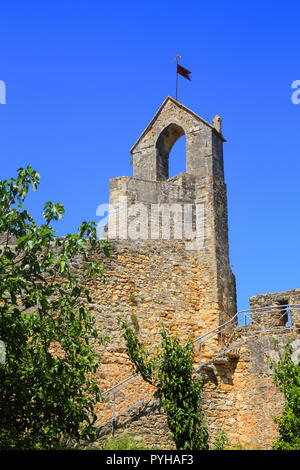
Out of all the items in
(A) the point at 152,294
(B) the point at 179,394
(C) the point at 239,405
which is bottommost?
(C) the point at 239,405

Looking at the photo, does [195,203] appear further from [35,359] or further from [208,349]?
[35,359]

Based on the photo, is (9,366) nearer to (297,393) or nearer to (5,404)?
(5,404)

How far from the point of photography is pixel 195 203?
1923 cm

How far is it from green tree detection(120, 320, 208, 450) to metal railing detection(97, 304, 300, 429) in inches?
44.4

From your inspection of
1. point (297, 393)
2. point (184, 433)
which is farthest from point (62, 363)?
point (297, 393)

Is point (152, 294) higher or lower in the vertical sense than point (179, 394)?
higher

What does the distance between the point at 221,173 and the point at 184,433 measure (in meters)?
9.41

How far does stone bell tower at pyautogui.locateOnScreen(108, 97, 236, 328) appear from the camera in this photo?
59.8 ft

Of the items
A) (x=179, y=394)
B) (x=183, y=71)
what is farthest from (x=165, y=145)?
(x=179, y=394)

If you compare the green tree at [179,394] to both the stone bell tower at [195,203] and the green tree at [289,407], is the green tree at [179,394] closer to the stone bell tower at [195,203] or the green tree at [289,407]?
the green tree at [289,407]

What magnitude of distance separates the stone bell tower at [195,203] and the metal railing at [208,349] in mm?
458

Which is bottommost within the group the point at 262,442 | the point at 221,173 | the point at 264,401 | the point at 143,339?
the point at 262,442

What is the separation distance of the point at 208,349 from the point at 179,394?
13.9 ft
